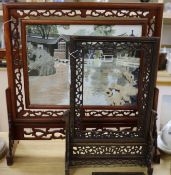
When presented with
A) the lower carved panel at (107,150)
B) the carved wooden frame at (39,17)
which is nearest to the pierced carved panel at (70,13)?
the carved wooden frame at (39,17)

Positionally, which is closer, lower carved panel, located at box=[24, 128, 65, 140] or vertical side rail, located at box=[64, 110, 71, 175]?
vertical side rail, located at box=[64, 110, 71, 175]

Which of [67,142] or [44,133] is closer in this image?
[67,142]

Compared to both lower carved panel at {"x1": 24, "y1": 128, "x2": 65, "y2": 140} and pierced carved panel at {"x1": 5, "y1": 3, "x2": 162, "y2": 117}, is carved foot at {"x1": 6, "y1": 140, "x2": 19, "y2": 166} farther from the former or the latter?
pierced carved panel at {"x1": 5, "y1": 3, "x2": 162, "y2": 117}

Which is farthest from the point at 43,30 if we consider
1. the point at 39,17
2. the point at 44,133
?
the point at 44,133

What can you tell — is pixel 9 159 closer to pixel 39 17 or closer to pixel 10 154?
pixel 10 154

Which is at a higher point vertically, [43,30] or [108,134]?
[43,30]

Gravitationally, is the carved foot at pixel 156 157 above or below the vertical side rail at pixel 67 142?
below

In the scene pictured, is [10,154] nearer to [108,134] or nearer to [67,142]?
[67,142]

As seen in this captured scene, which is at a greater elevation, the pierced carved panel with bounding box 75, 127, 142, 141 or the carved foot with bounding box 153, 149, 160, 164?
the pierced carved panel with bounding box 75, 127, 142, 141

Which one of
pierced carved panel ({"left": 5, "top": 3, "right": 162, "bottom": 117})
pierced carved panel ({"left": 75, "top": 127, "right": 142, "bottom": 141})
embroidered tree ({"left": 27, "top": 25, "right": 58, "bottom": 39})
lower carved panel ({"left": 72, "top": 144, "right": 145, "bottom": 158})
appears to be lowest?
lower carved panel ({"left": 72, "top": 144, "right": 145, "bottom": 158})

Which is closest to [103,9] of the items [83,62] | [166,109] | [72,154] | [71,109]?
[83,62]

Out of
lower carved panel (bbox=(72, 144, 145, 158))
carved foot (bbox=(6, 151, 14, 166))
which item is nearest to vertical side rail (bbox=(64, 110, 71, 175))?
lower carved panel (bbox=(72, 144, 145, 158))

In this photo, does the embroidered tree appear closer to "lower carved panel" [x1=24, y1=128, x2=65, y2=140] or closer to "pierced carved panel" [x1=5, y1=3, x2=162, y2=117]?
"pierced carved panel" [x1=5, y1=3, x2=162, y2=117]

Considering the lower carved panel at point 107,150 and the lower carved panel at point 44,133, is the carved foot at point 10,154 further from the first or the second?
the lower carved panel at point 107,150
